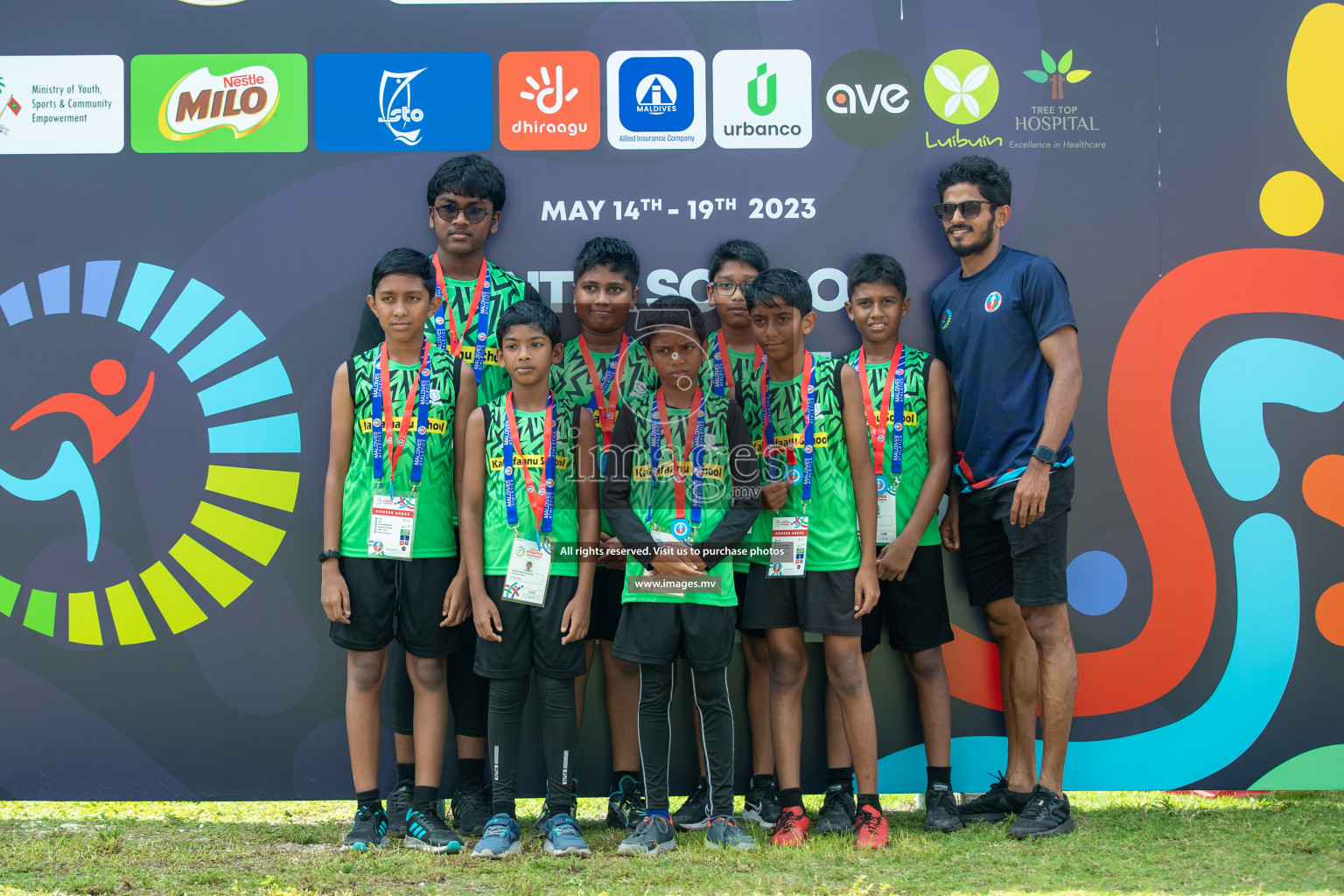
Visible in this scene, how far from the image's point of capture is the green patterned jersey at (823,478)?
3469 millimetres

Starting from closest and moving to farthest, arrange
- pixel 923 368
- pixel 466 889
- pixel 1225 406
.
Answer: pixel 466 889
pixel 923 368
pixel 1225 406

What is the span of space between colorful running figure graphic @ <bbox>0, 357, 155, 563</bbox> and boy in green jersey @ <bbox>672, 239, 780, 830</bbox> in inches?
100

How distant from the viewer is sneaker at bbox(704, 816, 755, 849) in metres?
3.36

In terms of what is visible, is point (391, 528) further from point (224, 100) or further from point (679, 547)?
point (224, 100)

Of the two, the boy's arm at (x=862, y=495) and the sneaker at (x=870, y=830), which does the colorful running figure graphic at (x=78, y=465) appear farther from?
the sneaker at (x=870, y=830)

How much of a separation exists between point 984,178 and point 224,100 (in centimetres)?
320

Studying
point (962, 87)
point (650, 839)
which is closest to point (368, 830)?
point (650, 839)

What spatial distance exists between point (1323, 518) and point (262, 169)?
4.78m

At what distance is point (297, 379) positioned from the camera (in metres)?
4.12

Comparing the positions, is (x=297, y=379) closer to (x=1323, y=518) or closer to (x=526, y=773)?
(x=526, y=773)

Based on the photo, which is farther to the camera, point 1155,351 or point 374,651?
point 1155,351

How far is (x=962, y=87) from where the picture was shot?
414 centimetres

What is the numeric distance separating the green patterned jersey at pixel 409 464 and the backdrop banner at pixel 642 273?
57 cm

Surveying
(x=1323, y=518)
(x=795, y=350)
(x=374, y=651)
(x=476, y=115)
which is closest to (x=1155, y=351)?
(x=1323, y=518)
